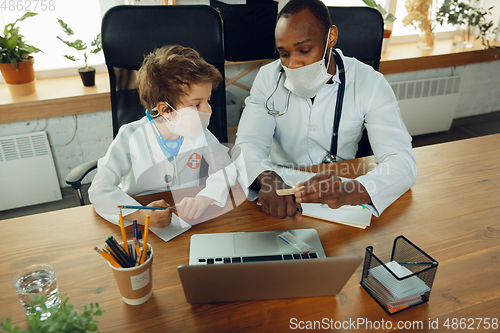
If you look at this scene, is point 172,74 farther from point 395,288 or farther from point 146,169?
point 395,288

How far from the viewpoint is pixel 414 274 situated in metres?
0.73

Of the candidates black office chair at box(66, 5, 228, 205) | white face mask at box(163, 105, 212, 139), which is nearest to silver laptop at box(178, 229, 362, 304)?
white face mask at box(163, 105, 212, 139)

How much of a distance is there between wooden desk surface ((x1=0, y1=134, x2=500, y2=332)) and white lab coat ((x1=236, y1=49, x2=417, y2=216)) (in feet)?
0.47

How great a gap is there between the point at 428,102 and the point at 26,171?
3.14 m

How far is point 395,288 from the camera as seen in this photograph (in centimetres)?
73

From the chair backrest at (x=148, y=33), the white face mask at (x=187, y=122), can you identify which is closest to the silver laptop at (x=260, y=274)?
the white face mask at (x=187, y=122)

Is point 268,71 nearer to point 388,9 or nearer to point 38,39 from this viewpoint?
point 38,39

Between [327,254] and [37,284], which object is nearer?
[37,284]

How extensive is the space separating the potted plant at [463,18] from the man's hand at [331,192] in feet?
8.30

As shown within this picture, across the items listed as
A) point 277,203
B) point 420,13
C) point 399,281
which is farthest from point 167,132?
point 420,13

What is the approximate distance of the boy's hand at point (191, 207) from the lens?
991 millimetres

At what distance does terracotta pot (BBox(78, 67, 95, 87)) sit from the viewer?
7.23 ft

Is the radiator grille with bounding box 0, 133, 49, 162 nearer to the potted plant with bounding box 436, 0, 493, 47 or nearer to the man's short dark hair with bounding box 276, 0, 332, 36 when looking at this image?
the man's short dark hair with bounding box 276, 0, 332, 36

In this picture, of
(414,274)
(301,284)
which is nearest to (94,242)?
(301,284)
